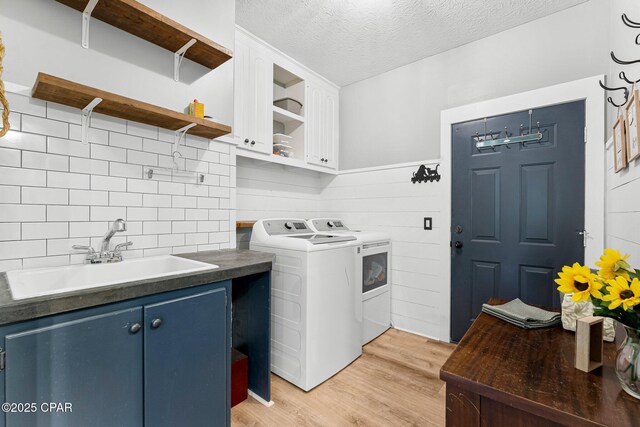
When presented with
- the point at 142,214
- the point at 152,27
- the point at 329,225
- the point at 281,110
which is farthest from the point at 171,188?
the point at 329,225

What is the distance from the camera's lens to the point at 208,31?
1990 mm

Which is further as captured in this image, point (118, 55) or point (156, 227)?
point (156, 227)

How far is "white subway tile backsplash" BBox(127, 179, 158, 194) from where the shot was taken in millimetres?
1640

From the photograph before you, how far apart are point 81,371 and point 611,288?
155cm

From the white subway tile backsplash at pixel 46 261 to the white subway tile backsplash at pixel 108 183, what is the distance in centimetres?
38

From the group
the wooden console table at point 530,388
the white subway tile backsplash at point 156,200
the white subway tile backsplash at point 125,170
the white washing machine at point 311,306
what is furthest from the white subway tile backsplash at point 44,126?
the wooden console table at point 530,388

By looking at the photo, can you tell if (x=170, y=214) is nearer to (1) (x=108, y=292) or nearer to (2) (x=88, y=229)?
(2) (x=88, y=229)

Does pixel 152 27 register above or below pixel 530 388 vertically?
above

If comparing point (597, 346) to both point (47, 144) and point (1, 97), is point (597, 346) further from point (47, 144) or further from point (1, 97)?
point (47, 144)

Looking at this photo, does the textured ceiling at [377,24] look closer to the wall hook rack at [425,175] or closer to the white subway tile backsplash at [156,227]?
the wall hook rack at [425,175]

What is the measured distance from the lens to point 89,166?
150cm

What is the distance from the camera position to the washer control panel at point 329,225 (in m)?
2.94

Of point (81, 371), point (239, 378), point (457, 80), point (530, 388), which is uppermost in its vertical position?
point (457, 80)

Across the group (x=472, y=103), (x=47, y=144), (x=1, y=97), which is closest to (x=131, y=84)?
(x=47, y=144)
